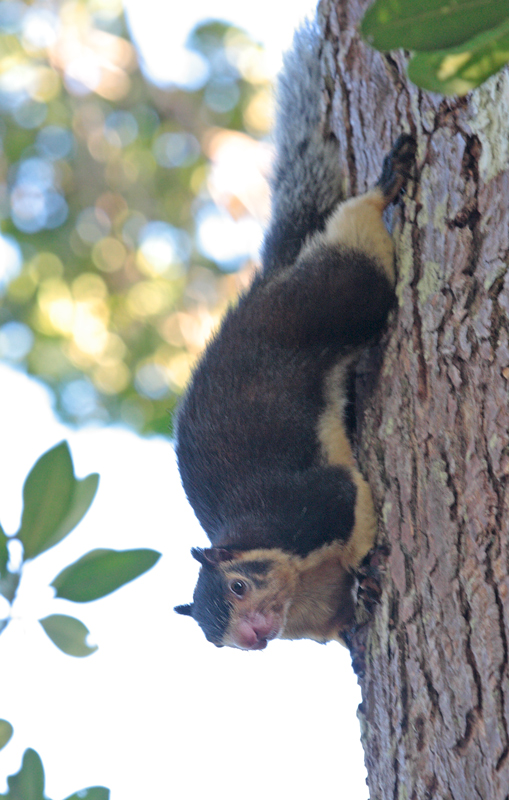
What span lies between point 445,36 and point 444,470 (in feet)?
3.65

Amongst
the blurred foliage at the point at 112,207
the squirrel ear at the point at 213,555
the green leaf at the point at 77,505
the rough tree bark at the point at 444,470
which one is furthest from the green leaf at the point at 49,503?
the blurred foliage at the point at 112,207

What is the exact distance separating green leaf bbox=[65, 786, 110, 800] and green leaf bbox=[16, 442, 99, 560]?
0.51 meters

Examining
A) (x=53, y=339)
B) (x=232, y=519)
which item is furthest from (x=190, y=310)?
(x=232, y=519)

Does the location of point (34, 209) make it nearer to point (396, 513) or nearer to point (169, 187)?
point (169, 187)

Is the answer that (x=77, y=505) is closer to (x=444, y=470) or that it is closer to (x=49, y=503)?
(x=49, y=503)

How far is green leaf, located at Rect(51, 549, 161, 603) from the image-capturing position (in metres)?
1.60

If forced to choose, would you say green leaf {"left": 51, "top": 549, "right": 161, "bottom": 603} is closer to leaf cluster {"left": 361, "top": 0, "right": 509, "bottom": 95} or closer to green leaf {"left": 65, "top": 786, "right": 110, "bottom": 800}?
green leaf {"left": 65, "top": 786, "right": 110, "bottom": 800}

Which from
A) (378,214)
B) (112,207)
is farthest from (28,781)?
(112,207)

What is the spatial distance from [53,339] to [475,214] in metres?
4.61

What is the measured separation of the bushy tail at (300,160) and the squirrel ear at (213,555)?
1039 mm

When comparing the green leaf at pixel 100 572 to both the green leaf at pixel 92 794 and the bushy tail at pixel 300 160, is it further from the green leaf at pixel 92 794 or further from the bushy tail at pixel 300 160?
the bushy tail at pixel 300 160

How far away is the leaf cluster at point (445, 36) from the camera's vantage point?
0.80 m

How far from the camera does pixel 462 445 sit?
67.6 inches

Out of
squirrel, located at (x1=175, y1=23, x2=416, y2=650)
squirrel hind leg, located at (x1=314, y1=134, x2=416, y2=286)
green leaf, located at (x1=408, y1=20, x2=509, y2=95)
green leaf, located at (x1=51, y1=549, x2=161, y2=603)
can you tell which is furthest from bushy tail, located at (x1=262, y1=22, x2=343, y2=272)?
green leaf, located at (x1=408, y1=20, x2=509, y2=95)
